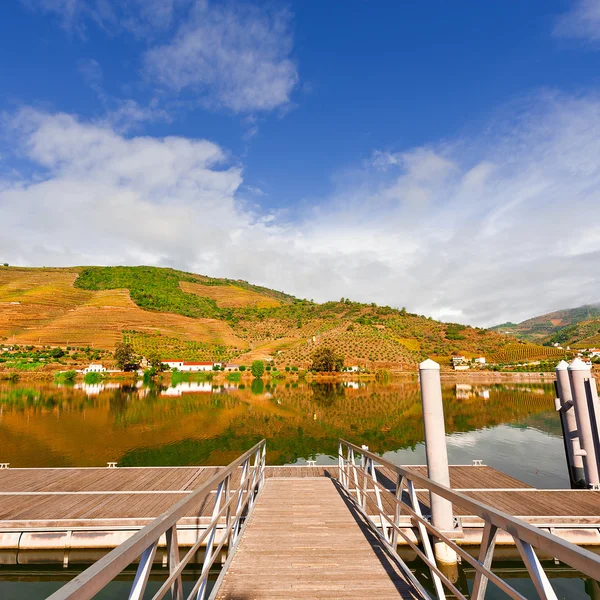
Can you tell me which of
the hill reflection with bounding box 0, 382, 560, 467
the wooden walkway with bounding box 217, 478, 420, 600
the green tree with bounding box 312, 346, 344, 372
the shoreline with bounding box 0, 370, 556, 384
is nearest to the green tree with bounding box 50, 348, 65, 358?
the shoreline with bounding box 0, 370, 556, 384

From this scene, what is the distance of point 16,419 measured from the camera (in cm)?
2797

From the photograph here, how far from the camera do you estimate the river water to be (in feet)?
54.0

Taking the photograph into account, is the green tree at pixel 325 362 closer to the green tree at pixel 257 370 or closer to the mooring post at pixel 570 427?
the green tree at pixel 257 370

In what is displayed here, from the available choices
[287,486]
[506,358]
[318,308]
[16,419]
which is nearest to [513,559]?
[287,486]

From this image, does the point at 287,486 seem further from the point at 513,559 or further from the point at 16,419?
the point at 16,419

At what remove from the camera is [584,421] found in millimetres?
11383

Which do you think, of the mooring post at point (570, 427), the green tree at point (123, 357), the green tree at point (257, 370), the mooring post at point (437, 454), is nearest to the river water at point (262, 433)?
the mooring post at point (437, 454)

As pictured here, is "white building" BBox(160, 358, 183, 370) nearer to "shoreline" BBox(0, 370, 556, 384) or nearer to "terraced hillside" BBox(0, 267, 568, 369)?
"shoreline" BBox(0, 370, 556, 384)

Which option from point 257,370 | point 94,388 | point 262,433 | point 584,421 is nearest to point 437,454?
point 584,421

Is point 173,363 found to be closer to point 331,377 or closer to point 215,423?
point 331,377

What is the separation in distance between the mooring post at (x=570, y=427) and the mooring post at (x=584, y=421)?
1.11 ft

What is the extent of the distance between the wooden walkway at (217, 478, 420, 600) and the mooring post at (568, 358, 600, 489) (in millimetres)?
8634

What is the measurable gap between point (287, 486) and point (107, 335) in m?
101

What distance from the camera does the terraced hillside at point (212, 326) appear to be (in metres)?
91.5
